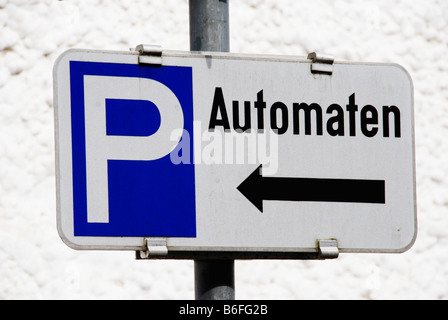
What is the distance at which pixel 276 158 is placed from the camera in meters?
1.95

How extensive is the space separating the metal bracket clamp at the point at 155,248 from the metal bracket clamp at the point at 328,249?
1.03 feet

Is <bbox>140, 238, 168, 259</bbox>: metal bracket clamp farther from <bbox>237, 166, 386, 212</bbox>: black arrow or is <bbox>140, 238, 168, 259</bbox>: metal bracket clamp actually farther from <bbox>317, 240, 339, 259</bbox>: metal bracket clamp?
<bbox>317, 240, 339, 259</bbox>: metal bracket clamp

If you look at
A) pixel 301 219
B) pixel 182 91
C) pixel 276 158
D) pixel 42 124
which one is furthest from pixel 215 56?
pixel 42 124

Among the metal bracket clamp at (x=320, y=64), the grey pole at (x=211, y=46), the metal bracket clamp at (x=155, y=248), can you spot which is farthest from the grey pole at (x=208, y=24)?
the metal bracket clamp at (x=155, y=248)

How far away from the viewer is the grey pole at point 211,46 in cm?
186

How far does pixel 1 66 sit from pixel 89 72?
157 cm

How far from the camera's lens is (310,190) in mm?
1963

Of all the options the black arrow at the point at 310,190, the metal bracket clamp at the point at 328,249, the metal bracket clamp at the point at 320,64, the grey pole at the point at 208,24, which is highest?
the grey pole at the point at 208,24

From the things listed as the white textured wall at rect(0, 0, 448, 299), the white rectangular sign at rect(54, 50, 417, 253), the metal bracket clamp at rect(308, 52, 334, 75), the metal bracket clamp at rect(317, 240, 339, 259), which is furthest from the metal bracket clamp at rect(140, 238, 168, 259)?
the white textured wall at rect(0, 0, 448, 299)

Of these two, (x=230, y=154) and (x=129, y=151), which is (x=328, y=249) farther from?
(x=129, y=151)

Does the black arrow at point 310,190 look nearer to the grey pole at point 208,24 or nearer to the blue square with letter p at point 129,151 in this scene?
the blue square with letter p at point 129,151

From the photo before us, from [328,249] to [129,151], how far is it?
44 cm

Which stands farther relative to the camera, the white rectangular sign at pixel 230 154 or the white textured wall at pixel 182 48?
the white textured wall at pixel 182 48

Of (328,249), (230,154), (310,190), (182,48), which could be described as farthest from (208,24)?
(182,48)
